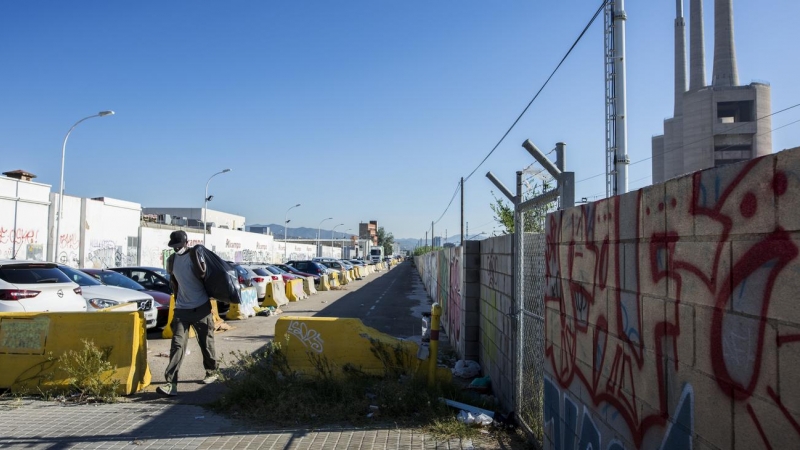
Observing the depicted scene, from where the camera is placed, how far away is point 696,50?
3246 inches

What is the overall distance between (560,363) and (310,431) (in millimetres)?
2609

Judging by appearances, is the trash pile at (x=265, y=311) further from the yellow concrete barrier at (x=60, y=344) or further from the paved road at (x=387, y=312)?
the yellow concrete barrier at (x=60, y=344)

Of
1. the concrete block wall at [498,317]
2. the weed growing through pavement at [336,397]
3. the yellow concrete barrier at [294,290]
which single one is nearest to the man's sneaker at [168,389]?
the weed growing through pavement at [336,397]

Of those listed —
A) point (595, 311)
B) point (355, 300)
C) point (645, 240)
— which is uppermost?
point (645, 240)

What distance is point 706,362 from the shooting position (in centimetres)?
249

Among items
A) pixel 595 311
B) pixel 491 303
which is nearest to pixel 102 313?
pixel 491 303

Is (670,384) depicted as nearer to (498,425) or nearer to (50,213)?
(498,425)

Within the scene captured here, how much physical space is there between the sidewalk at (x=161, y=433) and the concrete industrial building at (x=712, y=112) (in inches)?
2318

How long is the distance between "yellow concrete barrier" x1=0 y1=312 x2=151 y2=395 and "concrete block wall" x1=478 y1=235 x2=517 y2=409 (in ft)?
14.0

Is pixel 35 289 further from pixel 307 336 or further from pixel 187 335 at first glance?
pixel 307 336

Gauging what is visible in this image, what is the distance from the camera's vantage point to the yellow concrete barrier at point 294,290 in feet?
77.0

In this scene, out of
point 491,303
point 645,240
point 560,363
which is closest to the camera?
point 645,240

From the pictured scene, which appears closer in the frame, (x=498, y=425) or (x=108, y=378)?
(x=498, y=425)

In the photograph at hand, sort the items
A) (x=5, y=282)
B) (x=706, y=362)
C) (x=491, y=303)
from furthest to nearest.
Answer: (x=5, y=282)
(x=491, y=303)
(x=706, y=362)
